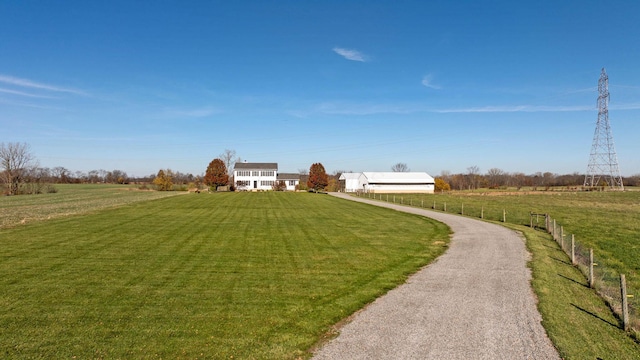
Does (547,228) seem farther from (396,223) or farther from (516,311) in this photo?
(516,311)

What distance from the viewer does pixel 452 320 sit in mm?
8484

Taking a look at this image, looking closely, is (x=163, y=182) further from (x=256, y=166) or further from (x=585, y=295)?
(x=585, y=295)

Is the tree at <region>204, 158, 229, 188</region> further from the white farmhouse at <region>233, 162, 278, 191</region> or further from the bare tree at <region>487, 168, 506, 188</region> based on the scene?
the bare tree at <region>487, 168, 506, 188</region>

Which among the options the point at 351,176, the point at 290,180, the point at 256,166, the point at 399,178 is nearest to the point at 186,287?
the point at 399,178

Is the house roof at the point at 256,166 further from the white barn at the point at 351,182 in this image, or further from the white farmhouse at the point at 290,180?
the white barn at the point at 351,182

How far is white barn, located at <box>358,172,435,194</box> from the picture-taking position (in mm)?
90938

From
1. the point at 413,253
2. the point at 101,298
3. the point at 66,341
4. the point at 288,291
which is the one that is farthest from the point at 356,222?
the point at 66,341

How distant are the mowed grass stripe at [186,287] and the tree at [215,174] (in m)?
67.2

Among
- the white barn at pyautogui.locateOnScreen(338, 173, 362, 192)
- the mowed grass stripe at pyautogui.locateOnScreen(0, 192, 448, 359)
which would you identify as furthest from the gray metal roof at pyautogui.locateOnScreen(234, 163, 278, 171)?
the mowed grass stripe at pyautogui.locateOnScreen(0, 192, 448, 359)

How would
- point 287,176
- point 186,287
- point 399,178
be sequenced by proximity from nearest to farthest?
point 186,287 → point 399,178 → point 287,176

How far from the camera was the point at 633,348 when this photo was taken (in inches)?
305

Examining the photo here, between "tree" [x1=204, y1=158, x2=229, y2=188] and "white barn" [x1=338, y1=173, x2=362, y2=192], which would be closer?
"tree" [x1=204, y1=158, x2=229, y2=188]

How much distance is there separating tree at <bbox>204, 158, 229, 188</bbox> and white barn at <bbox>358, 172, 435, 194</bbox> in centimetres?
3570

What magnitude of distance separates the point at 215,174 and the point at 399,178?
151ft
